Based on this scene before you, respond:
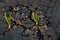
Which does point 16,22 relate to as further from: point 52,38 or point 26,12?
point 52,38

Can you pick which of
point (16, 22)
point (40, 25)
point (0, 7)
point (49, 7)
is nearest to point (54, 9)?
point (49, 7)

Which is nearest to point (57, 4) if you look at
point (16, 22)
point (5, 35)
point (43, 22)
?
point (43, 22)

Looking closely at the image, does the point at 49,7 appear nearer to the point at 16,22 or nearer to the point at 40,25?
the point at 40,25

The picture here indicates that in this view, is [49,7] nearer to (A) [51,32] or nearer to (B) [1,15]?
(A) [51,32]

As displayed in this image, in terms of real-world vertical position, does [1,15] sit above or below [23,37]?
above

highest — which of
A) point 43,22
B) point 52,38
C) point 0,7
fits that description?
point 0,7

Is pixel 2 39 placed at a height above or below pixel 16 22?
below
